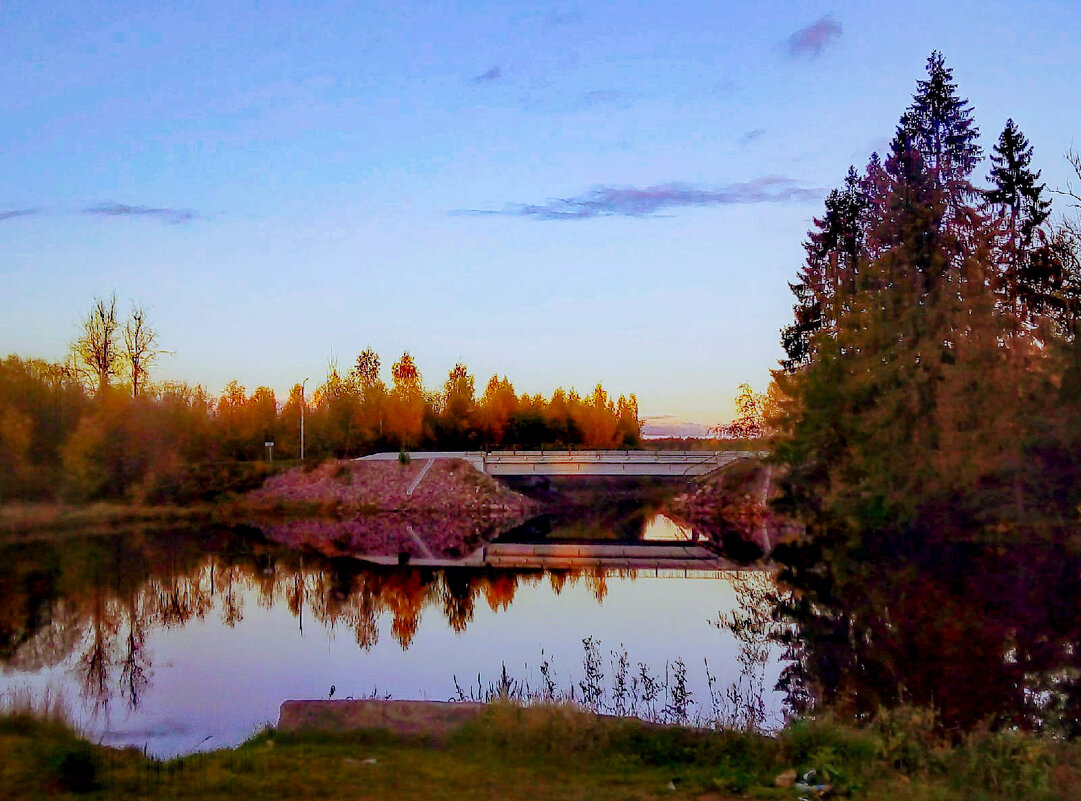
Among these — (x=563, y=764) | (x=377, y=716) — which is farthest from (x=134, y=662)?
(x=563, y=764)

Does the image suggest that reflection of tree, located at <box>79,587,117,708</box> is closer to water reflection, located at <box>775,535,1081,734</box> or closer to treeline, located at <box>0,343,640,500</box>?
water reflection, located at <box>775,535,1081,734</box>

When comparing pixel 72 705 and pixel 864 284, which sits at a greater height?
pixel 864 284

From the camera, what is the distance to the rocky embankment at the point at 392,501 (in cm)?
5906

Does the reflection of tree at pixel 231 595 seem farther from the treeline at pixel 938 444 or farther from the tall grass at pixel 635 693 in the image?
the treeline at pixel 938 444

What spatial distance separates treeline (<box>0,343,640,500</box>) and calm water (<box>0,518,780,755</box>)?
13.6m

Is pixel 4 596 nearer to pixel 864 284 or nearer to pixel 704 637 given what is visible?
pixel 704 637

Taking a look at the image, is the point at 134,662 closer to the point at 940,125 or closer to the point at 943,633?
the point at 943,633

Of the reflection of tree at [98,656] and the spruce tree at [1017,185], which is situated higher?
the spruce tree at [1017,185]

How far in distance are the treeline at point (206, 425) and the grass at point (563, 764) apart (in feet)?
153

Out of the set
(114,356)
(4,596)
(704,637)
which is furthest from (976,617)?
(114,356)

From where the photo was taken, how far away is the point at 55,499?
55250 mm

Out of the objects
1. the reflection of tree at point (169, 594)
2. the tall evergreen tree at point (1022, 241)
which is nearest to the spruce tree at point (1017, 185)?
the tall evergreen tree at point (1022, 241)

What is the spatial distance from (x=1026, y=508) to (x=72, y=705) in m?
33.4

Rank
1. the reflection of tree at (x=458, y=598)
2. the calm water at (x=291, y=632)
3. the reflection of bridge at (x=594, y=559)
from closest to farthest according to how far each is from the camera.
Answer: the calm water at (x=291, y=632)
the reflection of tree at (x=458, y=598)
the reflection of bridge at (x=594, y=559)
